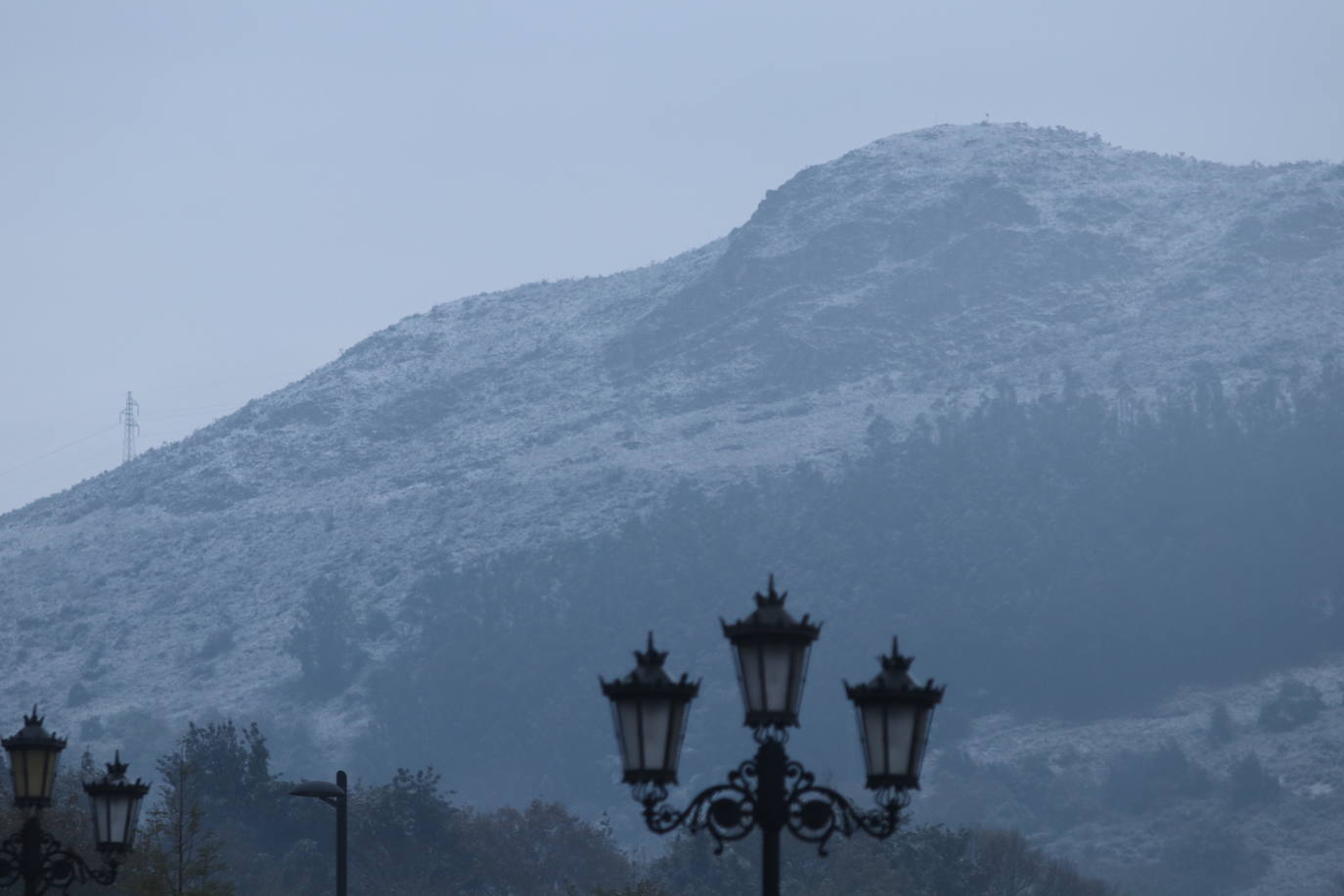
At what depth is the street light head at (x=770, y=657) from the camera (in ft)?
51.8

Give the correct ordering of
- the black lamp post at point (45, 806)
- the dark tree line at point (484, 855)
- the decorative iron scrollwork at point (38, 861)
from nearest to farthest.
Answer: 1. the black lamp post at point (45, 806)
2. the decorative iron scrollwork at point (38, 861)
3. the dark tree line at point (484, 855)

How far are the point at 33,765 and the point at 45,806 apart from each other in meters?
0.38

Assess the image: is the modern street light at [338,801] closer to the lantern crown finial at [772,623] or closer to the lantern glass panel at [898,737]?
the lantern crown finial at [772,623]

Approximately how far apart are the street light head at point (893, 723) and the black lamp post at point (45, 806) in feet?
25.7

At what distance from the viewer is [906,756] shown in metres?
15.9

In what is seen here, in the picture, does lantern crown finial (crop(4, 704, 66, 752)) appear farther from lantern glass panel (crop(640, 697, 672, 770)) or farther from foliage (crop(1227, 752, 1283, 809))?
foliage (crop(1227, 752, 1283, 809))

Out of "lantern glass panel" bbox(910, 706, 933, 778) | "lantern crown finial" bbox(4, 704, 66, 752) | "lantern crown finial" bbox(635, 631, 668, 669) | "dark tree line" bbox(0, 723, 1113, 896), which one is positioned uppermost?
"dark tree line" bbox(0, 723, 1113, 896)

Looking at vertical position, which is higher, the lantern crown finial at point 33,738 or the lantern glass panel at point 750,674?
the lantern crown finial at point 33,738

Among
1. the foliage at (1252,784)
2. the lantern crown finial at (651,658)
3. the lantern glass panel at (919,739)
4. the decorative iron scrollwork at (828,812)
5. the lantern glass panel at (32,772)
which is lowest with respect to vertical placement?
the decorative iron scrollwork at (828,812)

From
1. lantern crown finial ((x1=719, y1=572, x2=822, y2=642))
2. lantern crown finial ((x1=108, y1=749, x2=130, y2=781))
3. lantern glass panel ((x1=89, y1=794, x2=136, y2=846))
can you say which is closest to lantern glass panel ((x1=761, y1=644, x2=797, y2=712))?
lantern crown finial ((x1=719, y1=572, x2=822, y2=642))

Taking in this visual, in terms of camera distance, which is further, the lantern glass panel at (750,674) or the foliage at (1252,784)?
the foliage at (1252,784)

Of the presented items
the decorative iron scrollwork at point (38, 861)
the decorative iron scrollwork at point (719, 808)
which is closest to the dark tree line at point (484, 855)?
the decorative iron scrollwork at point (38, 861)

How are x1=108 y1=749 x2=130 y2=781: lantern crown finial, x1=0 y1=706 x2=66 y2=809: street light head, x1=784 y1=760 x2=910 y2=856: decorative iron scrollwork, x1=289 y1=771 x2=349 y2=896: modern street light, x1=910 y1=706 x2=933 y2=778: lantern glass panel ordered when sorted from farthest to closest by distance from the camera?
x1=289 y1=771 x2=349 y2=896: modern street light < x1=108 y1=749 x2=130 y2=781: lantern crown finial < x1=0 y1=706 x2=66 y2=809: street light head < x1=784 y1=760 x2=910 y2=856: decorative iron scrollwork < x1=910 y1=706 x2=933 y2=778: lantern glass panel

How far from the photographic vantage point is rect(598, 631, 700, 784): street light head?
1585 centimetres
